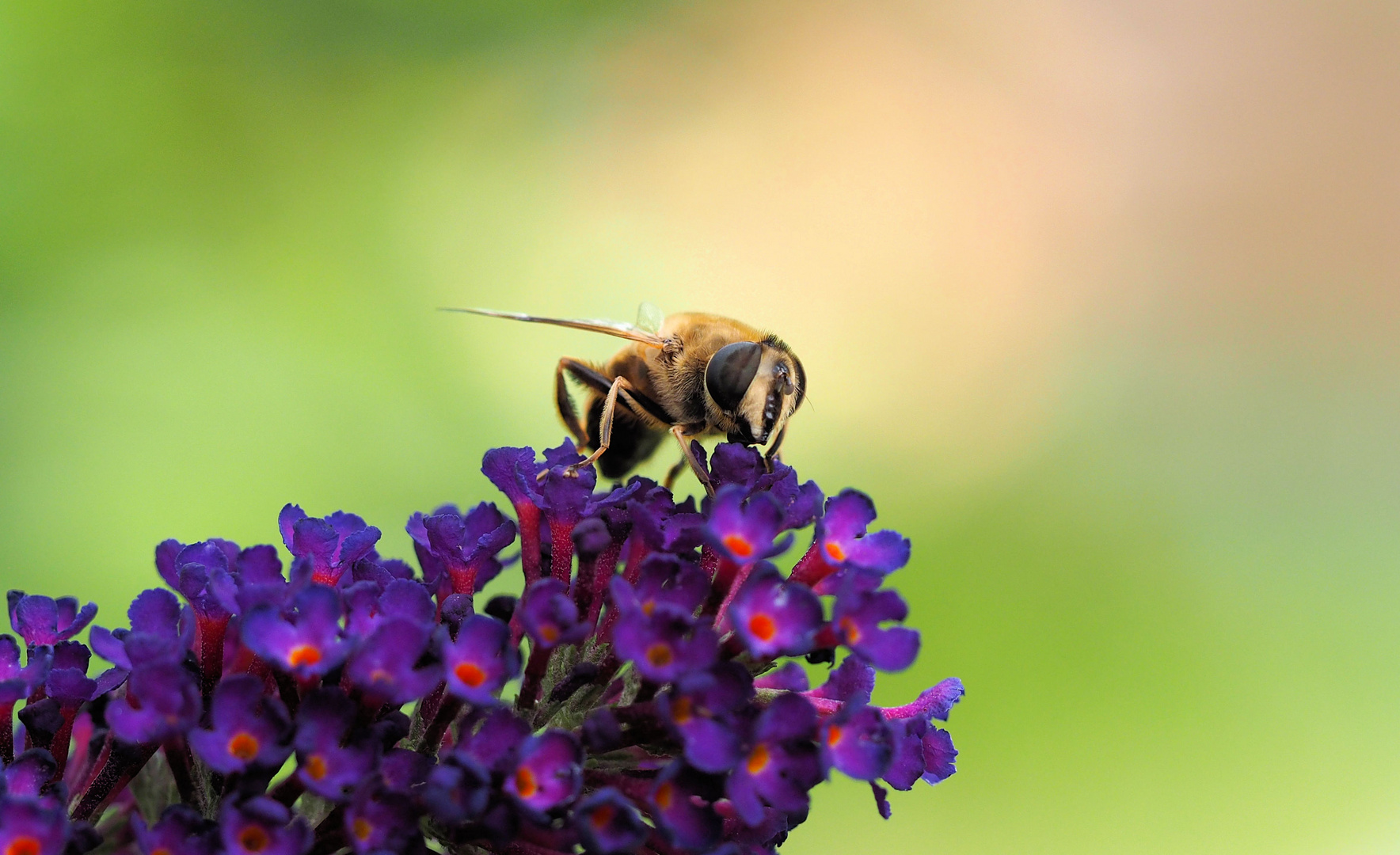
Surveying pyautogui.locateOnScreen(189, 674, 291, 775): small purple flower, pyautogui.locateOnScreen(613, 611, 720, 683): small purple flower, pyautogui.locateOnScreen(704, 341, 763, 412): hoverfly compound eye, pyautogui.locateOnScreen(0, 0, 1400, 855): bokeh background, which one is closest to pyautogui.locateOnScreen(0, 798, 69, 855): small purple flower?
pyautogui.locateOnScreen(189, 674, 291, 775): small purple flower

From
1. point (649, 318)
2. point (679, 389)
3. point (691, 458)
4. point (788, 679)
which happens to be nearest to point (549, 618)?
point (788, 679)

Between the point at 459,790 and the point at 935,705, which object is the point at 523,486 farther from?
the point at 935,705

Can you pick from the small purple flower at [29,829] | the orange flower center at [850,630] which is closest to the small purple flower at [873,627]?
the orange flower center at [850,630]

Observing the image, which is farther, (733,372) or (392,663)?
(733,372)

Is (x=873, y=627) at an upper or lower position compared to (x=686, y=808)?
upper

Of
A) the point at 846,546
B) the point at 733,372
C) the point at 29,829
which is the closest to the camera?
the point at 29,829

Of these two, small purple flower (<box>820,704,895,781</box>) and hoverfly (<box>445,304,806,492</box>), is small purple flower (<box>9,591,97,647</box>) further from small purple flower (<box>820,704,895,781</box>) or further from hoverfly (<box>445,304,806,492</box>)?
→ small purple flower (<box>820,704,895,781</box>)

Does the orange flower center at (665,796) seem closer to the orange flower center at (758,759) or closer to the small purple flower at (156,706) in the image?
the orange flower center at (758,759)
